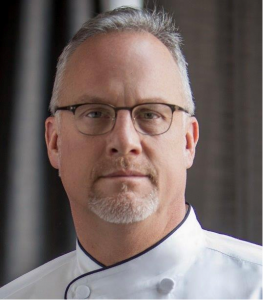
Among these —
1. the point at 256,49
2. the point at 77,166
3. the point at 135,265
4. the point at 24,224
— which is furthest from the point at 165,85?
the point at 24,224

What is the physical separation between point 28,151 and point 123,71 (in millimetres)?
506

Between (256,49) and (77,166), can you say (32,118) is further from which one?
(256,49)

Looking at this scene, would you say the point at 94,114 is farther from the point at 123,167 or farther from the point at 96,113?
the point at 123,167

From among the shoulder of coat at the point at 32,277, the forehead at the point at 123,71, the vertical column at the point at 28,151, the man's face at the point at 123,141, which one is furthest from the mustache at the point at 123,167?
the vertical column at the point at 28,151

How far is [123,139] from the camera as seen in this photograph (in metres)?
1.05

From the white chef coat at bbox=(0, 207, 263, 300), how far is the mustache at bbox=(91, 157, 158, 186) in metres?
0.14

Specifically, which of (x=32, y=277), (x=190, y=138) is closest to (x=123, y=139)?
(x=190, y=138)

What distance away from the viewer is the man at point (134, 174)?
1.08 m

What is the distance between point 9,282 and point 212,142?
2.05ft

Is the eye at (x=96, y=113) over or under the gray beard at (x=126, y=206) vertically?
over

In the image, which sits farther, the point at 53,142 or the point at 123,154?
the point at 53,142

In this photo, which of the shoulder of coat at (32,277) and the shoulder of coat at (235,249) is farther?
the shoulder of coat at (32,277)

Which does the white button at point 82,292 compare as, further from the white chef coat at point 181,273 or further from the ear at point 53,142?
the ear at point 53,142

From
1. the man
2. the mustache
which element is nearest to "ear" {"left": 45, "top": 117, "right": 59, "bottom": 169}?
the man
